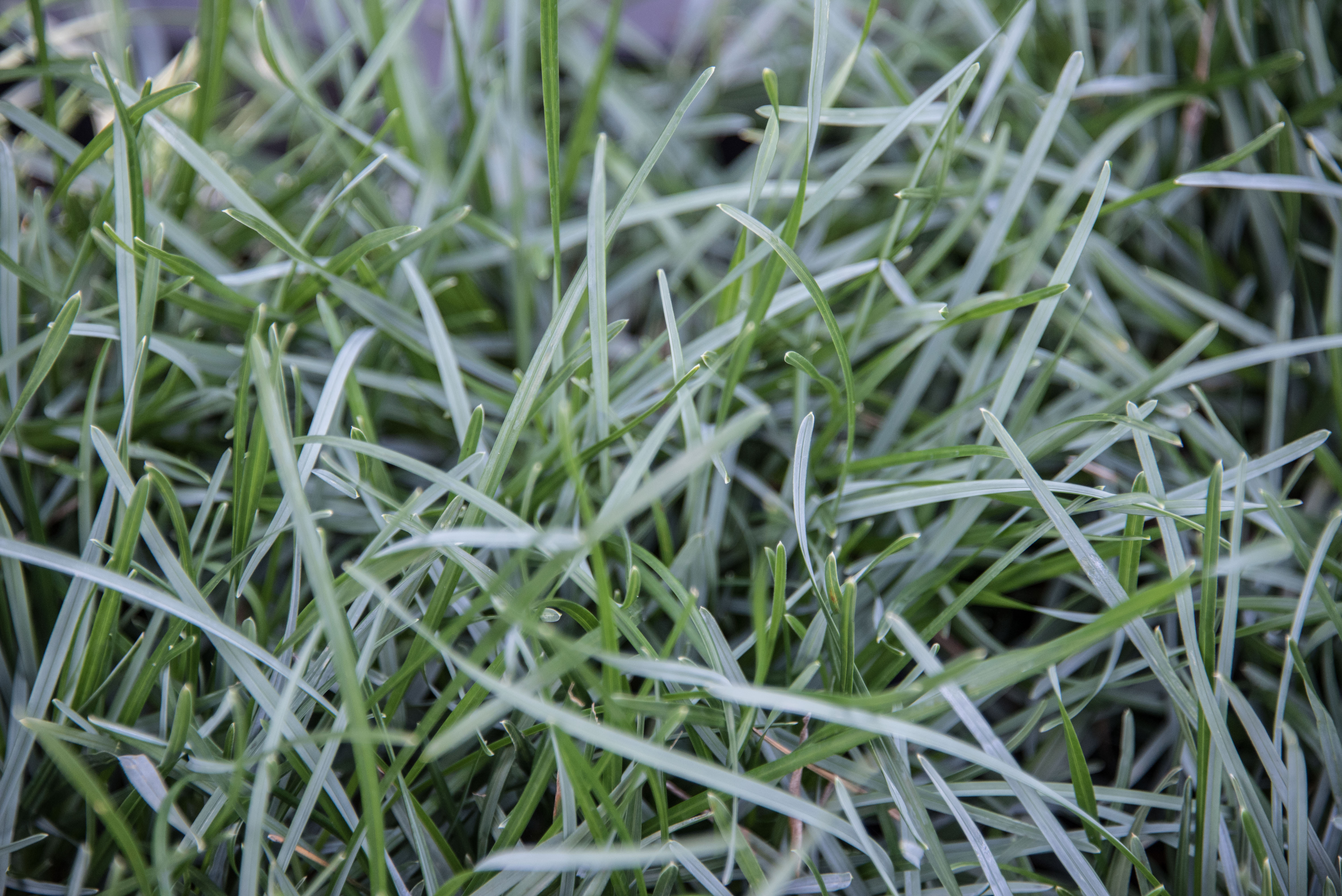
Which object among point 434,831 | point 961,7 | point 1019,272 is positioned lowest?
point 434,831

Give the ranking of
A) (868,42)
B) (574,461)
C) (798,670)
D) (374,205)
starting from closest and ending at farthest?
A: (574,461) → (798,670) → (374,205) → (868,42)

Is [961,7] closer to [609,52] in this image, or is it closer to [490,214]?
[609,52]

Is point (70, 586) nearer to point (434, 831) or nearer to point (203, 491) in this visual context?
point (203, 491)

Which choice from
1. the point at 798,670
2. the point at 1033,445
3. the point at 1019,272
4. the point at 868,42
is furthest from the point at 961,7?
the point at 798,670

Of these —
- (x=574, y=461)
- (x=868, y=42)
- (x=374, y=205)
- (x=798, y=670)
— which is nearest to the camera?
(x=574, y=461)

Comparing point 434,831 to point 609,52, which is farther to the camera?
point 609,52

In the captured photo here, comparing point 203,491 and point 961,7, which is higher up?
point 961,7

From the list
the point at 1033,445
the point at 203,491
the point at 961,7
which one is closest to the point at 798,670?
the point at 1033,445
